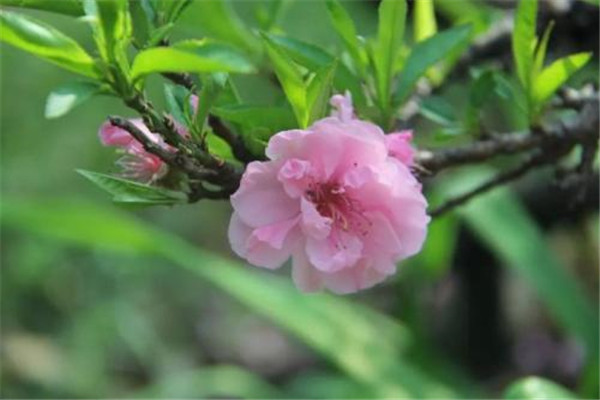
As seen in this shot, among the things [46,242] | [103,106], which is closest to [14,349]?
[46,242]

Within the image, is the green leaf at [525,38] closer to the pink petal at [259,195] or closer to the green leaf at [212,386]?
the pink petal at [259,195]

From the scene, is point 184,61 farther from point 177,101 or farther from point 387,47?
point 387,47

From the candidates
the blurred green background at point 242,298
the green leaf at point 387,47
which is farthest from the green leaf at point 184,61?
the blurred green background at point 242,298

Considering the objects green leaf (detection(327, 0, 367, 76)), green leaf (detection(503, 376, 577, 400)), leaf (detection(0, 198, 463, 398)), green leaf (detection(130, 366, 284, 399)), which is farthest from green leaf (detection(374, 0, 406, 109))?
green leaf (detection(130, 366, 284, 399))

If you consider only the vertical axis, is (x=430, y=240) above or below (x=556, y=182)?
below

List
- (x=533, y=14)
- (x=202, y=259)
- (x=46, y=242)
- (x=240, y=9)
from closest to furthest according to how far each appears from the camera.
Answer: (x=533, y=14), (x=202, y=259), (x=240, y=9), (x=46, y=242)

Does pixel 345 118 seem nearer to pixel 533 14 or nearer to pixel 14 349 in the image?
pixel 533 14

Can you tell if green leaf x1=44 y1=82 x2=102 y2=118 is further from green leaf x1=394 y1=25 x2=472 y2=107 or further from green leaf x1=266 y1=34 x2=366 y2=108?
green leaf x1=394 y1=25 x2=472 y2=107
